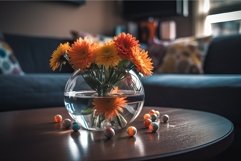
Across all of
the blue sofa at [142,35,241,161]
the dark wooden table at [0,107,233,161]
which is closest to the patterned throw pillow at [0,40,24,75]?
the blue sofa at [142,35,241,161]

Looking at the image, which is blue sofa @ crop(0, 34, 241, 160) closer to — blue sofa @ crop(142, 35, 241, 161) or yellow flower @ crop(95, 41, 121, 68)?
blue sofa @ crop(142, 35, 241, 161)

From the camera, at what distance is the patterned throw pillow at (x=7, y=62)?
6.88 feet

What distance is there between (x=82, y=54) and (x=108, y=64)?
0.07 meters

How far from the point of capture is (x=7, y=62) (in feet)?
6.98

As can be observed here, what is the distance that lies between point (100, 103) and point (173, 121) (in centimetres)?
28

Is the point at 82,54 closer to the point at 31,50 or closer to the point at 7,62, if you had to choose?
the point at 7,62

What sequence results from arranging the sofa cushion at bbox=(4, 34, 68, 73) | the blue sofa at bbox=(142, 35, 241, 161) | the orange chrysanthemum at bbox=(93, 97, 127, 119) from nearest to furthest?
the orange chrysanthemum at bbox=(93, 97, 127, 119), the blue sofa at bbox=(142, 35, 241, 161), the sofa cushion at bbox=(4, 34, 68, 73)

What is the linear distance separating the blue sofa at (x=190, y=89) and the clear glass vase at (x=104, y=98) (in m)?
0.76

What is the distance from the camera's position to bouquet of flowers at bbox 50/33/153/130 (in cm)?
72

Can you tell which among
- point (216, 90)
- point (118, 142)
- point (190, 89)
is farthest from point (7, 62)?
point (118, 142)

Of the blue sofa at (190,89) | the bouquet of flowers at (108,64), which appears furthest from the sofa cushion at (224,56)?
the bouquet of flowers at (108,64)

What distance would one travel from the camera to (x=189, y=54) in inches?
88.6

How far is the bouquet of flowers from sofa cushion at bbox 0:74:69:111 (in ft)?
3.15

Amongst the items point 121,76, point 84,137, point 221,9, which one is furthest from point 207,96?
point 221,9
